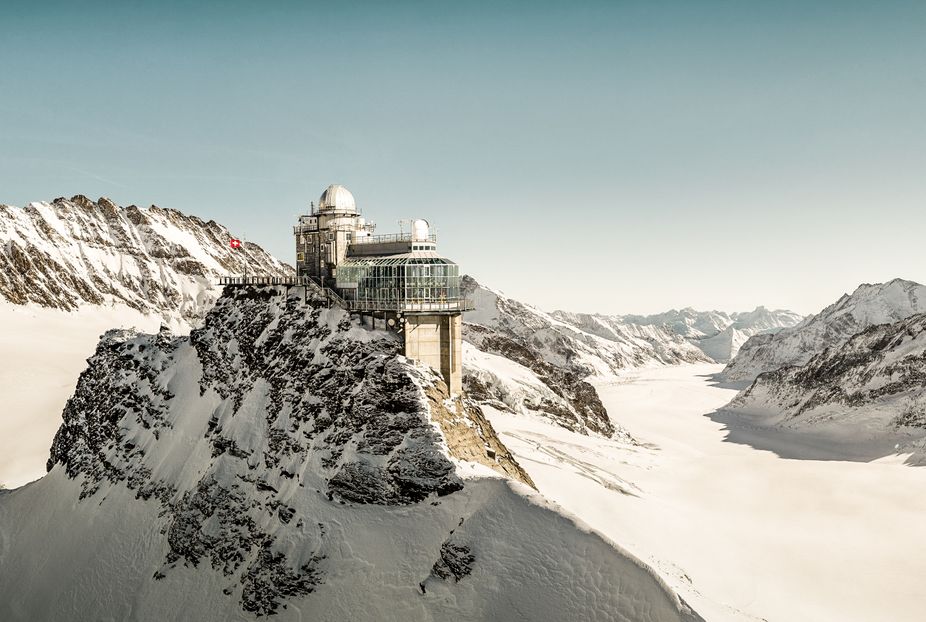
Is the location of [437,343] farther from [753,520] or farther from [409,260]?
[753,520]

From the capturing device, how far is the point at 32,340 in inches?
4887

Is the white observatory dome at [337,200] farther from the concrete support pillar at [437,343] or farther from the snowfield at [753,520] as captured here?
the snowfield at [753,520]

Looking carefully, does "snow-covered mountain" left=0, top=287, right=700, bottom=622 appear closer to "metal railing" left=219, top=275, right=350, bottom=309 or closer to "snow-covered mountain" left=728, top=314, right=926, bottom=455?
"metal railing" left=219, top=275, right=350, bottom=309

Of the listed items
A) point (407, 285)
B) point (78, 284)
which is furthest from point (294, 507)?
point (78, 284)

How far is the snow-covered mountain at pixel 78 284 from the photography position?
107 meters

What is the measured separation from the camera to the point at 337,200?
179 feet

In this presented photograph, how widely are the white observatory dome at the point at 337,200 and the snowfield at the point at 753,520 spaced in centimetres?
2766

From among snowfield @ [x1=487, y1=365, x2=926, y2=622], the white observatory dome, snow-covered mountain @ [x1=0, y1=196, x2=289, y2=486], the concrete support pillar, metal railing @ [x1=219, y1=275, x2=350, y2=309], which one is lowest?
snowfield @ [x1=487, y1=365, x2=926, y2=622]

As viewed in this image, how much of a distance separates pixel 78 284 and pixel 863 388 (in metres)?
166

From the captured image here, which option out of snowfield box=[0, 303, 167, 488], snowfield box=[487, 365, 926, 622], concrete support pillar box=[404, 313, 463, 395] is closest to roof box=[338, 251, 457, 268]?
concrete support pillar box=[404, 313, 463, 395]

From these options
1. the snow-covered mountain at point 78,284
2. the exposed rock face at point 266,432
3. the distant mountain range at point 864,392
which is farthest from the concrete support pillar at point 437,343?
the distant mountain range at point 864,392

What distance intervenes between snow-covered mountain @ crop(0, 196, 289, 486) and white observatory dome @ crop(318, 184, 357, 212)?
204ft

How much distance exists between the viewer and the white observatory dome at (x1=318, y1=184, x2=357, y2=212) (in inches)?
2152

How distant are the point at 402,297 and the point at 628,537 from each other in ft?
79.0
